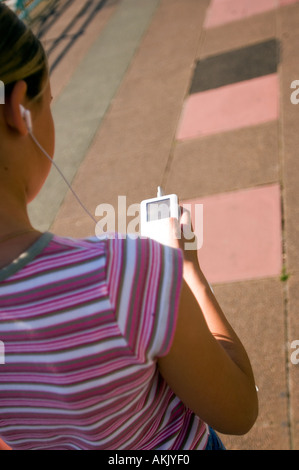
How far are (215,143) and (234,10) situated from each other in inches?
138

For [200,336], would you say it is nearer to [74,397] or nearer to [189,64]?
[74,397]

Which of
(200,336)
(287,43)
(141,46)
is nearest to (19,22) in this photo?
(200,336)

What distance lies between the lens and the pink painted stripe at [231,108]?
463cm

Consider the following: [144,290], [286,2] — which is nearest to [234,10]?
[286,2]

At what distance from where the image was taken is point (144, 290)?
84 centimetres

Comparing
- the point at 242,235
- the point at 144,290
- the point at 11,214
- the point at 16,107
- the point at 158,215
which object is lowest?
the point at 242,235

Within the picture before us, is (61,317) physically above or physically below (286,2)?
above

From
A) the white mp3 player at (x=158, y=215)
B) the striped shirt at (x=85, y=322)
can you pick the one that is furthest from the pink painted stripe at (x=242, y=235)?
the striped shirt at (x=85, y=322)

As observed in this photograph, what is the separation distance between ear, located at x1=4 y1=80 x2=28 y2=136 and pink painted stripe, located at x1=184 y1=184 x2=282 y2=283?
7.93 feet

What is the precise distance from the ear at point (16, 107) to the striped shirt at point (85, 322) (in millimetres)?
204

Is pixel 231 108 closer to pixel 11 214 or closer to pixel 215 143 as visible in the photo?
pixel 215 143

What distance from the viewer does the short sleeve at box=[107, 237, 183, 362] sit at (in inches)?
32.5

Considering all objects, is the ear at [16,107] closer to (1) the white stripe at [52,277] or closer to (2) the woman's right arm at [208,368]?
(1) the white stripe at [52,277]

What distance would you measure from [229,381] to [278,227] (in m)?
2.41
